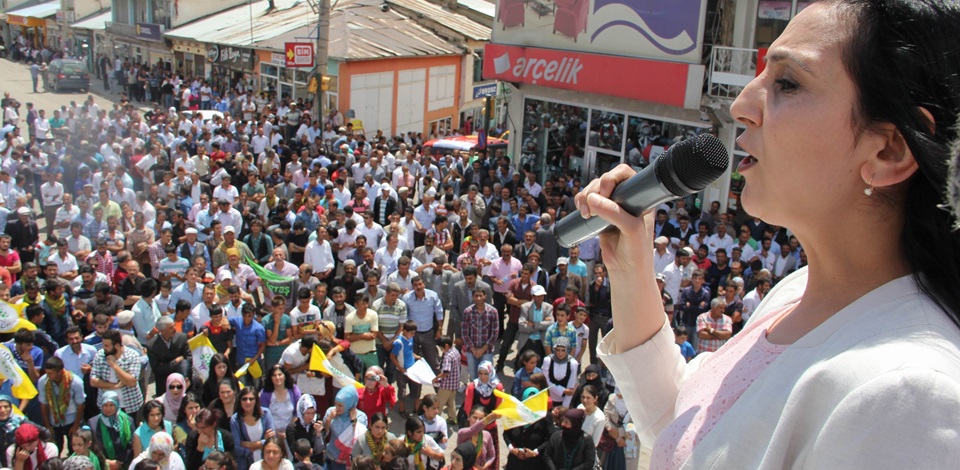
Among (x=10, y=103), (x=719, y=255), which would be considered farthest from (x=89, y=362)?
(x=10, y=103)

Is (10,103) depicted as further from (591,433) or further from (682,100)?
(591,433)

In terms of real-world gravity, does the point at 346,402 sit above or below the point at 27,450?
above

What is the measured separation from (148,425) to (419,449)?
7.62ft

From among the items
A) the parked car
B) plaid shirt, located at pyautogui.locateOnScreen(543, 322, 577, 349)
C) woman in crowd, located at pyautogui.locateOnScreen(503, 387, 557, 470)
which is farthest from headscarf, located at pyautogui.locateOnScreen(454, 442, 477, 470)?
the parked car

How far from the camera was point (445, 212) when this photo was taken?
12906mm

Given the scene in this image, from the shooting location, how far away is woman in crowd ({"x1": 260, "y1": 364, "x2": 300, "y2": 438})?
7.76 m

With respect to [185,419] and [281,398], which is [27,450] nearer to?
[185,419]

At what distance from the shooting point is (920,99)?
103 cm

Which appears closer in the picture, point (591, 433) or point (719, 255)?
point (591, 433)

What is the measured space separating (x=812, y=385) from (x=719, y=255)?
34.0 feet

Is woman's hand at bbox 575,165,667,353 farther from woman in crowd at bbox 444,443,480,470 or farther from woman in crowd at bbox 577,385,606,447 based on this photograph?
woman in crowd at bbox 577,385,606,447

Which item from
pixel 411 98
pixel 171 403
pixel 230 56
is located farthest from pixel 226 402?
pixel 230 56

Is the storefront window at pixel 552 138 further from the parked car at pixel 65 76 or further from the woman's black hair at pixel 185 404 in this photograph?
the parked car at pixel 65 76

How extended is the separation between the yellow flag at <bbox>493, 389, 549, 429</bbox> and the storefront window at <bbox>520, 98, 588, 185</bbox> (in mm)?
10832
